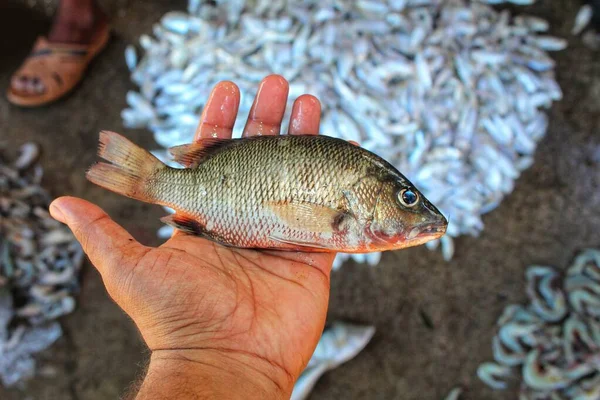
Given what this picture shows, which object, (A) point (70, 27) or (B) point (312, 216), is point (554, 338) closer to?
(B) point (312, 216)

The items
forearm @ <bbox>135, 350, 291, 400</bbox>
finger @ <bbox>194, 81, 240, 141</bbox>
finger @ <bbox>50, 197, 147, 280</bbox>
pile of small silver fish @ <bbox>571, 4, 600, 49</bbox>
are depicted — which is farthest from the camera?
pile of small silver fish @ <bbox>571, 4, 600, 49</bbox>

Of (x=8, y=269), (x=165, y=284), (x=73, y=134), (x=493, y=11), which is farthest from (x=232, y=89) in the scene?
(x=493, y=11)

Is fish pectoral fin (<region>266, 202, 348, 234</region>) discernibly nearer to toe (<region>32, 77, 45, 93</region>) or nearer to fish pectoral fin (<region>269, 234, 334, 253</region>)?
fish pectoral fin (<region>269, 234, 334, 253</region>)

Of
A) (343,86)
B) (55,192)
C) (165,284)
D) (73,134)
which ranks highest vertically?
(343,86)

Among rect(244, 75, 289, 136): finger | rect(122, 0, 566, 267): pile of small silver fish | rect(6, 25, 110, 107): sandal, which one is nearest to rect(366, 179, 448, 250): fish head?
rect(244, 75, 289, 136): finger

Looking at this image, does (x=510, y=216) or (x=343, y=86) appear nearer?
(x=343, y=86)

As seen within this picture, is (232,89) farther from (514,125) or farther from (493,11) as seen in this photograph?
(493,11)
